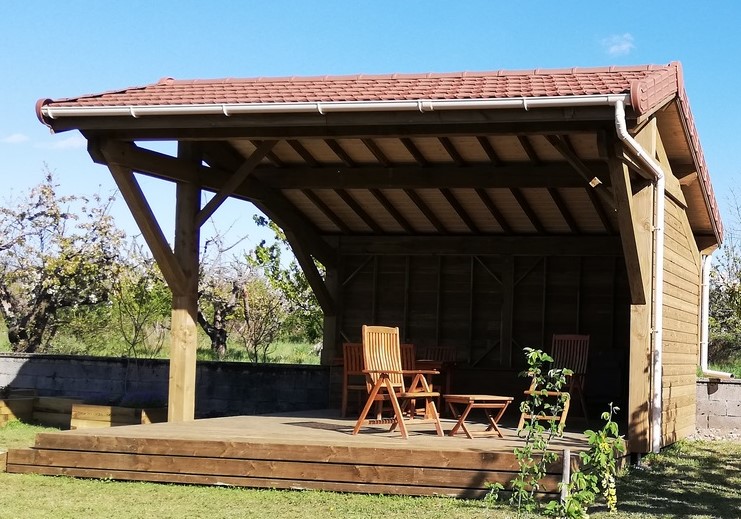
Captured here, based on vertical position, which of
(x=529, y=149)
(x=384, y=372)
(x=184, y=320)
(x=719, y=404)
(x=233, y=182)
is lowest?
(x=719, y=404)

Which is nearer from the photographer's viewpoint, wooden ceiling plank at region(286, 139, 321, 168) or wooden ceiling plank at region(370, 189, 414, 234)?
wooden ceiling plank at region(286, 139, 321, 168)

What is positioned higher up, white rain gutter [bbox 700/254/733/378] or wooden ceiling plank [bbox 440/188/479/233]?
wooden ceiling plank [bbox 440/188/479/233]

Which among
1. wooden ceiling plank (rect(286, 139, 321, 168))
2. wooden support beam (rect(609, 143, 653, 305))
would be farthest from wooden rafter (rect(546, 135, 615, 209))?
wooden ceiling plank (rect(286, 139, 321, 168))

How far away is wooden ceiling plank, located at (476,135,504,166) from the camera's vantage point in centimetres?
1012

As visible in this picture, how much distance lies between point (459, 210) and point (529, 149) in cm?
248

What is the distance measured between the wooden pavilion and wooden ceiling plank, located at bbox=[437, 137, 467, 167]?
0.8 inches

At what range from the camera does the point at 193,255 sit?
9609mm

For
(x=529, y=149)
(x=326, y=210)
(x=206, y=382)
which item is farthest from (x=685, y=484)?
(x=206, y=382)

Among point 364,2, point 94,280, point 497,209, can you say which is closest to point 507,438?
point 497,209

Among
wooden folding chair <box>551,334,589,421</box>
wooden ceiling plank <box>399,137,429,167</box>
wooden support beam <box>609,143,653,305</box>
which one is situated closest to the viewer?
wooden support beam <box>609,143,653,305</box>

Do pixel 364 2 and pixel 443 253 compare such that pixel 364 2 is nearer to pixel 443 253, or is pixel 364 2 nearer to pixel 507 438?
pixel 443 253

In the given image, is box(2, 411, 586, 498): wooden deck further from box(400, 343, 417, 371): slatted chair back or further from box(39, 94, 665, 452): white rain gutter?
box(400, 343, 417, 371): slatted chair back

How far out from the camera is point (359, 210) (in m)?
13.0

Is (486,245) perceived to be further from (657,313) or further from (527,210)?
(657,313)
